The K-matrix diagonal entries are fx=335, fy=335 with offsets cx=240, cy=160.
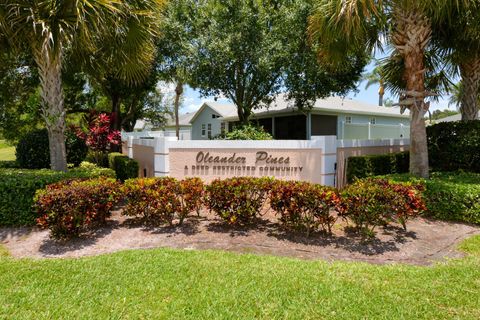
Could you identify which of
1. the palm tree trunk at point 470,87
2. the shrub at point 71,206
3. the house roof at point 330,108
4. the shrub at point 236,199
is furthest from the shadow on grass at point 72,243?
the house roof at point 330,108

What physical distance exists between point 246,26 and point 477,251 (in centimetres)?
1169

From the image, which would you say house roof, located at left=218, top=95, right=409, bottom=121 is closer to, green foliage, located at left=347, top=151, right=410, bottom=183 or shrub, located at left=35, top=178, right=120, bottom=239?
green foliage, located at left=347, top=151, right=410, bottom=183

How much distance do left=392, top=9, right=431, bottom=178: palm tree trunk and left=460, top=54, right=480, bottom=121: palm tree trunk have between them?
2.79 metres

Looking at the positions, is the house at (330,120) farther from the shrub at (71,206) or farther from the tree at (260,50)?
the shrub at (71,206)

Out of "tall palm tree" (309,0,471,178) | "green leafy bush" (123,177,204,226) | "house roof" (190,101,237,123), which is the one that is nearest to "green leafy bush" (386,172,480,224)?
"tall palm tree" (309,0,471,178)

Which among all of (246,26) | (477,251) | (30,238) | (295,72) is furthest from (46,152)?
(477,251)

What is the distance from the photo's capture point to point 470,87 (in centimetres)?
1038

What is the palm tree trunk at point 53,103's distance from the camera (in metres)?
8.03

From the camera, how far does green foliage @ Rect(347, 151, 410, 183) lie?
980cm

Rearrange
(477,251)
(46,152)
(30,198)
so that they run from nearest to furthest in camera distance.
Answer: (477,251)
(30,198)
(46,152)

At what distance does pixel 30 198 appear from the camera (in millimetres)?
6699

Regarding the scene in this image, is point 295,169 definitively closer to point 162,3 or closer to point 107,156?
point 162,3

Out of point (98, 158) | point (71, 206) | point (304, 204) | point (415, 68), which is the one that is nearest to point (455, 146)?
point (415, 68)

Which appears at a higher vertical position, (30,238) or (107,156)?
(107,156)
